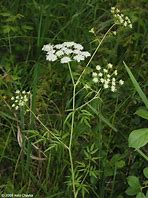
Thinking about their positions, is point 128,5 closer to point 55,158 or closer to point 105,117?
point 105,117

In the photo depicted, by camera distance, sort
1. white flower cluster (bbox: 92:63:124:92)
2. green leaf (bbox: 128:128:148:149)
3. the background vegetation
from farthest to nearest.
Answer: the background vegetation
white flower cluster (bbox: 92:63:124:92)
green leaf (bbox: 128:128:148:149)

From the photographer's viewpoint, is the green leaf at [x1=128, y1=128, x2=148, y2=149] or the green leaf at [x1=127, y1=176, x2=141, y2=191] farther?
the green leaf at [x1=127, y1=176, x2=141, y2=191]

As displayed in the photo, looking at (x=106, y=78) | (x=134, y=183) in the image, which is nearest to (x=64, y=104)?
(x=106, y=78)

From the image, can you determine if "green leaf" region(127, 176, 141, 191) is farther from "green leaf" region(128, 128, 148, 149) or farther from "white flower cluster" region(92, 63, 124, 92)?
"white flower cluster" region(92, 63, 124, 92)

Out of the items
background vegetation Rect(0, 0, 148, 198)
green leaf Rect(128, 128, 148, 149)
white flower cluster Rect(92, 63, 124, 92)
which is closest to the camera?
green leaf Rect(128, 128, 148, 149)

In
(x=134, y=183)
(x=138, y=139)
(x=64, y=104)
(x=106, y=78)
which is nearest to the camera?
(x=138, y=139)

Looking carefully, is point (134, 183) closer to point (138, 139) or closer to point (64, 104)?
point (138, 139)

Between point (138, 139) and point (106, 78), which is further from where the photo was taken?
point (106, 78)

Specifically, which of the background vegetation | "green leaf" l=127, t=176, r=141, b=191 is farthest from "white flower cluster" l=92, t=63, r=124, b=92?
"green leaf" l=127, t=176, r=141, b=191
